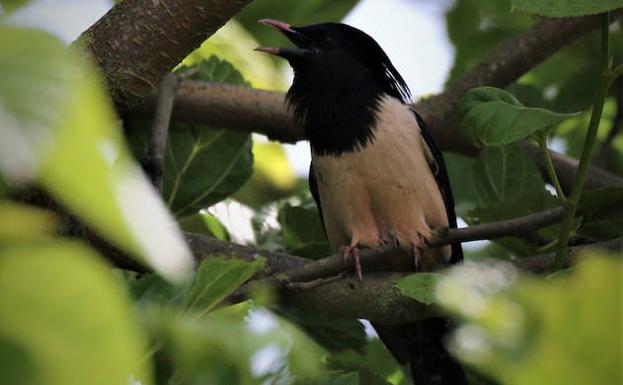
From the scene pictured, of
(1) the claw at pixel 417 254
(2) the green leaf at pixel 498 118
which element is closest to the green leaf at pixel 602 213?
(2) the green leaf at pixel 498 118

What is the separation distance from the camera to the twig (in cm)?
296

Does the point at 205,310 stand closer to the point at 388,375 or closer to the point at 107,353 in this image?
the point at 107,353

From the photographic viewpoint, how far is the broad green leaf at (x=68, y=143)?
1.84ft

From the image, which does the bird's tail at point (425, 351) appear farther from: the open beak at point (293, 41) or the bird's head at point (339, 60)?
the open beak at point (293, 41)

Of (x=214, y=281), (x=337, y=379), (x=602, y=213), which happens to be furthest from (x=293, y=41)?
(x=214, y=281)

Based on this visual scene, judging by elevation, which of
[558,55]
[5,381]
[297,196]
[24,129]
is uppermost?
[24,129]

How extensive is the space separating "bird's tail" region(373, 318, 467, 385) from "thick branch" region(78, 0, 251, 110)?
145 cm

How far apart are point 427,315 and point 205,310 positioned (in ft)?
4.72

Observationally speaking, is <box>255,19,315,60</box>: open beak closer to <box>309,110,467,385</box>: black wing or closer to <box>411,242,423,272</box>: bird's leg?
<box>309,110,467,385</box>: black wing

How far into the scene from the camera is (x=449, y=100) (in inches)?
151

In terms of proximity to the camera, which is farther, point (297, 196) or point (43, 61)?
point (297, 196)

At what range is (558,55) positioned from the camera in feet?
14.4

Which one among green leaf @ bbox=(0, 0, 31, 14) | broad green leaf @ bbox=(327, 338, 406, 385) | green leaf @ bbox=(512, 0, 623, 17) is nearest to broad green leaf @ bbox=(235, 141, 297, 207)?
broad green leaf @ bbox=(327, 338, 406, 385)

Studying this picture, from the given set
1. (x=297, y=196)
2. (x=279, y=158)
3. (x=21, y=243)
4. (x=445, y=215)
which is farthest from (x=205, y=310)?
(x=279, y=158)
